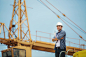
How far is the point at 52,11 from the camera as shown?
4.75 meters

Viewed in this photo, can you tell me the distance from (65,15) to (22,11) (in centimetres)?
213

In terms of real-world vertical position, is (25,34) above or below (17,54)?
above

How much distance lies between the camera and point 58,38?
76.2 inches

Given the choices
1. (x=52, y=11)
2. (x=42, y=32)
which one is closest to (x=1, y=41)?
(x=42, y=32)

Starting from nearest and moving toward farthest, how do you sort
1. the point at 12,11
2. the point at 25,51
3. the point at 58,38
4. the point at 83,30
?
1. the point at 58,38
2. the point at 25,51
3. the point at 83,30
4. the point at 12,11

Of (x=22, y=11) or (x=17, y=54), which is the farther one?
(x=22, y=11)

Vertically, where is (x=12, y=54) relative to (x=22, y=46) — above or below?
below

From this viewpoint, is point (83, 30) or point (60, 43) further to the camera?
point (83, 30)

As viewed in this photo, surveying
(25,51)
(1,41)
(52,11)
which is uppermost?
(52,11)

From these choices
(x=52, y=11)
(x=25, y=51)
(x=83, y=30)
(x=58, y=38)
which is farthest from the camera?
(x=52, y=11)

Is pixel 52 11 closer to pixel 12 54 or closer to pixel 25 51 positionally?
pixel 25 51

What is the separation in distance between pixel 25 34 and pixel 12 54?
1.15 meters

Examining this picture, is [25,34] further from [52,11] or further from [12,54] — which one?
[52,11]

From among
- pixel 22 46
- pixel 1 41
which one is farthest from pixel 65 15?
pixel 1 41
